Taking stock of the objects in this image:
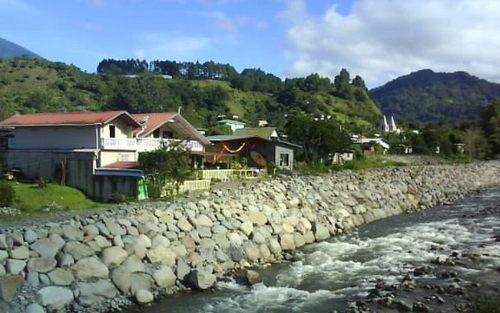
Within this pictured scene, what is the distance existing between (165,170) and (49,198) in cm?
607

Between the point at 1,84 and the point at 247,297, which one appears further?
the point at 1,84

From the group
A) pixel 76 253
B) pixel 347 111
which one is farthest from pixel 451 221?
pixel 347 111

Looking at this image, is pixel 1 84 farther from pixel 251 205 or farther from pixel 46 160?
pixel 251 205

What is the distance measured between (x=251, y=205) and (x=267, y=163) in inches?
742

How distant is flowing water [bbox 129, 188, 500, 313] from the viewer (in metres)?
14.9

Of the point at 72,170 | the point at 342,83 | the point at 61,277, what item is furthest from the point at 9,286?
the point at 342,83

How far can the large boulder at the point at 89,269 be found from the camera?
1468 centimetres

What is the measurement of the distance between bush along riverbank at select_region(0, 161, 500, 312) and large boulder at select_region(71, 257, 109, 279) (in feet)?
0.09

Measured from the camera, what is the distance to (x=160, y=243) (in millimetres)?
17562

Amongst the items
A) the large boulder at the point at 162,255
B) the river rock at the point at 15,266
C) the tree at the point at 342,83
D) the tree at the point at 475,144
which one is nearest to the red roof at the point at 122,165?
the large boulder at the point at 162,255

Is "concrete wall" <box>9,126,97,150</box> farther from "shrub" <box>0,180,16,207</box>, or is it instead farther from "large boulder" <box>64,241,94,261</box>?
"large boulder" <box>64,241,94,261</box>

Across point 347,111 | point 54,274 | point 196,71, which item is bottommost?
point 54,274

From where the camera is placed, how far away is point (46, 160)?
3041cm

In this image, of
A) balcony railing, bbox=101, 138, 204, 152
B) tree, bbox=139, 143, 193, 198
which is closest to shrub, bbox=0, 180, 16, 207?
tree, bbox=139, 143, 193, 198
